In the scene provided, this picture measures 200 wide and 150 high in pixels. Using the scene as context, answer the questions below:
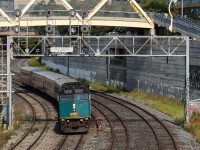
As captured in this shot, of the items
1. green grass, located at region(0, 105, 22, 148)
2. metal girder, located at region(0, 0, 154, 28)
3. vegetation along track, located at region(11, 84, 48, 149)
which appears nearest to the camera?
vegetation along track, located at region(11, 84, 48, 149)

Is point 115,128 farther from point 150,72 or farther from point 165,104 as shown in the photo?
point 150,72

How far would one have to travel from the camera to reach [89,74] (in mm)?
65812

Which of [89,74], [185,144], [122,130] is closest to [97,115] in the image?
[122,130]

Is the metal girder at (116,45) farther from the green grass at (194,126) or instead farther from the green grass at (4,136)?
the green grass at (4,136)

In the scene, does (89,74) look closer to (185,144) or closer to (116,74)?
(116,74)

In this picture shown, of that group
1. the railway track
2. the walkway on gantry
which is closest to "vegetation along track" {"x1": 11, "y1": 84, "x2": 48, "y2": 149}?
the railway track

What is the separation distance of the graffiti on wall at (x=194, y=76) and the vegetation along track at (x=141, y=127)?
204 inches

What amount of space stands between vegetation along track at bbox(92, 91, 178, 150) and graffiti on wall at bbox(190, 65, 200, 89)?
518 cm

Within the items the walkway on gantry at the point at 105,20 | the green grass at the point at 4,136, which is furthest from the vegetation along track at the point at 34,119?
the walkway on gantry at the point at 105,20

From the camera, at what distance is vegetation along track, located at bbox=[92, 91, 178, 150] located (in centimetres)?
2559

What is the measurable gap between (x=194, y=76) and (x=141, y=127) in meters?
10.3

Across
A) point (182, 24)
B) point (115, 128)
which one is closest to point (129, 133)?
point (115, 128)

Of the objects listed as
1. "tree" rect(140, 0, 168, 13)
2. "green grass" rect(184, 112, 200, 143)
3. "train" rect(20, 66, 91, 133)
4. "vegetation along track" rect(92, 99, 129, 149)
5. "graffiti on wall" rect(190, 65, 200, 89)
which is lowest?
"vegetation along track" rect(92, 99, 129, 149)

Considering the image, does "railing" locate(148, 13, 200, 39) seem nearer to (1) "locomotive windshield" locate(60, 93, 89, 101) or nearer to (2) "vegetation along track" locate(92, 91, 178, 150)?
(2) "vegetation along track" locate(92, 91, 178, 150)
